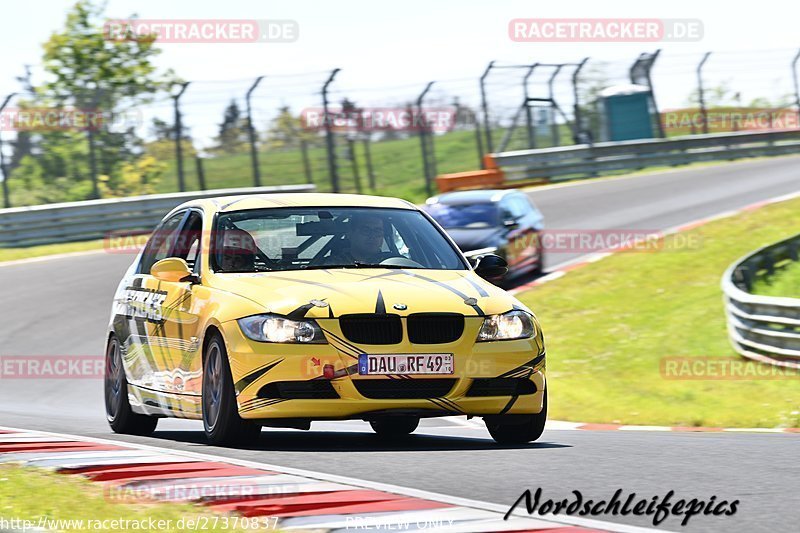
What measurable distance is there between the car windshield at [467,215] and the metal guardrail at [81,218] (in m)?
8.65

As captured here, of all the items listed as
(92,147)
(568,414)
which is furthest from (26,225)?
(568,414)

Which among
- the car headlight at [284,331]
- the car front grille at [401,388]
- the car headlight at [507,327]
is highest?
the car headlight at [284,331]

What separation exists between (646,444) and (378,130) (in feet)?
83.7

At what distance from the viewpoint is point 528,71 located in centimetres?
3469

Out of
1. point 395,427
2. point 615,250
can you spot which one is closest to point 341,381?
point 395,427

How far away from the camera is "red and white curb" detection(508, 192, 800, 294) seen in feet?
71.9

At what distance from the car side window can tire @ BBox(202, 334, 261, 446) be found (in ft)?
5.75

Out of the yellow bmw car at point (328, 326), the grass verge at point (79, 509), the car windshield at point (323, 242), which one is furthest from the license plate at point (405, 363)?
the grass verge at point (79, 509)

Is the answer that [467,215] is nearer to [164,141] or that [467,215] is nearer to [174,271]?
[164,141]

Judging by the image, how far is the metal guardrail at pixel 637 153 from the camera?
36.1m

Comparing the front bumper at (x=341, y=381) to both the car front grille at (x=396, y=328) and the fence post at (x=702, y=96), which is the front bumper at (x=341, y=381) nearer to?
the car front grille at (x=396, y=328)

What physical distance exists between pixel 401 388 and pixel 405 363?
15cm

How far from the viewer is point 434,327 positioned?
805 cm

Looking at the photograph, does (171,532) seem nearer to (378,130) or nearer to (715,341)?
(715,341)
